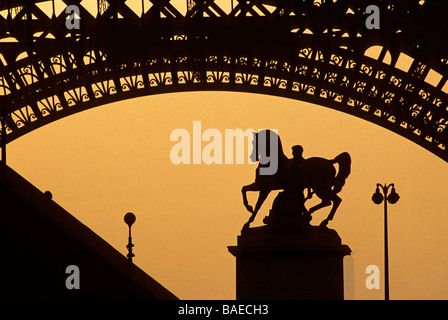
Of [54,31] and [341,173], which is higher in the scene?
[54,31]

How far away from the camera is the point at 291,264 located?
1008 inches

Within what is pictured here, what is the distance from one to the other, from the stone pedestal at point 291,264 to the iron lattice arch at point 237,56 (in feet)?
37.1

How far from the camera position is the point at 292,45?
39719 millimetres

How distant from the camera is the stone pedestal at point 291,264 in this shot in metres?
25.6

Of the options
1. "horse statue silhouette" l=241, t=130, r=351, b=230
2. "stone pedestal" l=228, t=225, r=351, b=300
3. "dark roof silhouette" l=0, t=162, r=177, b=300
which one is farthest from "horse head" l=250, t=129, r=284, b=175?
"dark roof silhouette" l=0, t=162, r=177, b=300

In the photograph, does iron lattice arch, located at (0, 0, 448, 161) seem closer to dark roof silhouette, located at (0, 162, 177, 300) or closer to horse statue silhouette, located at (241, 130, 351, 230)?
horse statue silhouette, located at (241, 130, 351, 230)

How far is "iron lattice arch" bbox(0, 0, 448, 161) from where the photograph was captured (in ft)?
124

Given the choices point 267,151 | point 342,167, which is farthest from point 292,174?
point 342,167

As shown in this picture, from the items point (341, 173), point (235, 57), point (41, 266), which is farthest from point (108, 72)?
point (41, 266)
